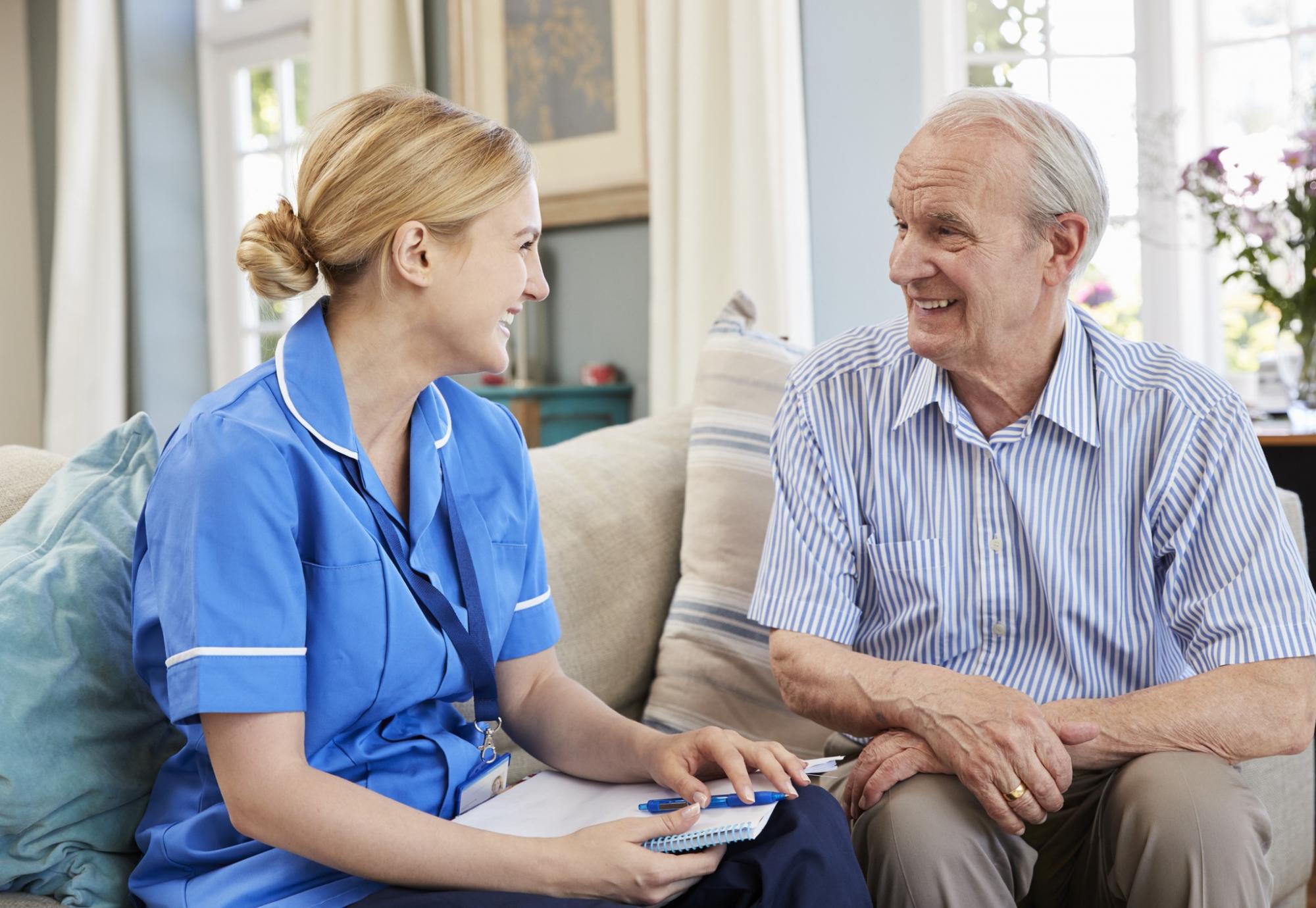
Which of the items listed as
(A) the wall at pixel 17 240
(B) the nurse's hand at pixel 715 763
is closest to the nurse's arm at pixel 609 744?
(B) the nurse's hand at pixel 715 763

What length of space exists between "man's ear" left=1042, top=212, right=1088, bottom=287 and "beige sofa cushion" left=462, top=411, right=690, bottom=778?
0.68 m

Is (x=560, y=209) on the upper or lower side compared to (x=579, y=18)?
lower

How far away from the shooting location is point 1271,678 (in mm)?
1272

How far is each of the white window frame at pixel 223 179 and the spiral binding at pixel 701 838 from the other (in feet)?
14.0

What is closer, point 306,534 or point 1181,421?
point 306,534

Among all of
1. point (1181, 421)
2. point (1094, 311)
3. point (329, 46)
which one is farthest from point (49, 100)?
point (1181, 421)

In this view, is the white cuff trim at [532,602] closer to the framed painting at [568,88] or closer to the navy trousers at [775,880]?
the navy trousers at [775,880]

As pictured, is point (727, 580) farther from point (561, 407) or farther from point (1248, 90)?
point (1248, 90)

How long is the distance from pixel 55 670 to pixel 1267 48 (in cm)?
307

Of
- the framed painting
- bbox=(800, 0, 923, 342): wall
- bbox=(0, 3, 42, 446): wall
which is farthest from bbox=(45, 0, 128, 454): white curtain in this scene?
bbox=(800, 0, 923, 342): wall

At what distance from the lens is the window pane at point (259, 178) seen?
16.4 ft

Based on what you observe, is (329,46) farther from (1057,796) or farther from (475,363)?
(1057,796)

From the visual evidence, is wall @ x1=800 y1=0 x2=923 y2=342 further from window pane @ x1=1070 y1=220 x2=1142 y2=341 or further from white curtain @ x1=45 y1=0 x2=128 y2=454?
white curtain @ x1=45 y1=0 x2=128 y2=454

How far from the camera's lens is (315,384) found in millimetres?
1095
